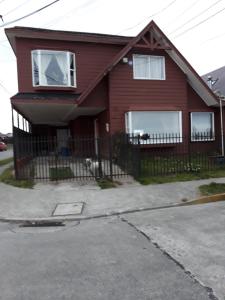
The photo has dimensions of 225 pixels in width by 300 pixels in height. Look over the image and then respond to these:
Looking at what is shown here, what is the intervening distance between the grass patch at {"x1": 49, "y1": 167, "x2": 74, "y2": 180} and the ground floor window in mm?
3729

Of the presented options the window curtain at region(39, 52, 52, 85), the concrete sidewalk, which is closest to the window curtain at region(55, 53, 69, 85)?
the window curtain at region(39, 52, 52, 85)

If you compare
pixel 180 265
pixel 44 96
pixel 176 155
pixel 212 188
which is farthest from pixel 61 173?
pixel 180 265

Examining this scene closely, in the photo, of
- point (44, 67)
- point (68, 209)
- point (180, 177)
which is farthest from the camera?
point (44, 67)

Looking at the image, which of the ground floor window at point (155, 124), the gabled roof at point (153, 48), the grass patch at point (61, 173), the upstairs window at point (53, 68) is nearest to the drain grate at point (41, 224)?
the grass patch at point (61, 173)

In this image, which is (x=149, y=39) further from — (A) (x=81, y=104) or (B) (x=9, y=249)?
(B) (x=9, y=249)

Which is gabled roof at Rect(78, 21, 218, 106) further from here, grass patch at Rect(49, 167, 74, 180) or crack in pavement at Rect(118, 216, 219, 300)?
crack in pavement at Rect(118, 216, 219, 300)

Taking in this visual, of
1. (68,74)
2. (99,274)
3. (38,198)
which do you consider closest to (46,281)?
(99,274)

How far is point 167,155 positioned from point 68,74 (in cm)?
620

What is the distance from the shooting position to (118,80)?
16.4 metres

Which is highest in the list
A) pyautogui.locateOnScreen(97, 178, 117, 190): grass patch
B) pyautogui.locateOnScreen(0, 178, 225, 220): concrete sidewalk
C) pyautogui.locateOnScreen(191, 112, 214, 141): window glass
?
pyautogui.locateOnScreen(191, 112, 214, 141): window glass

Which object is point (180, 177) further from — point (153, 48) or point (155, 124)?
point (153, 48)

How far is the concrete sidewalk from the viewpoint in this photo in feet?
31.0

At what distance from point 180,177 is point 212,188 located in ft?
5.95

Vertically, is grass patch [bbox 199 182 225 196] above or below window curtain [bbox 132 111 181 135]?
below
